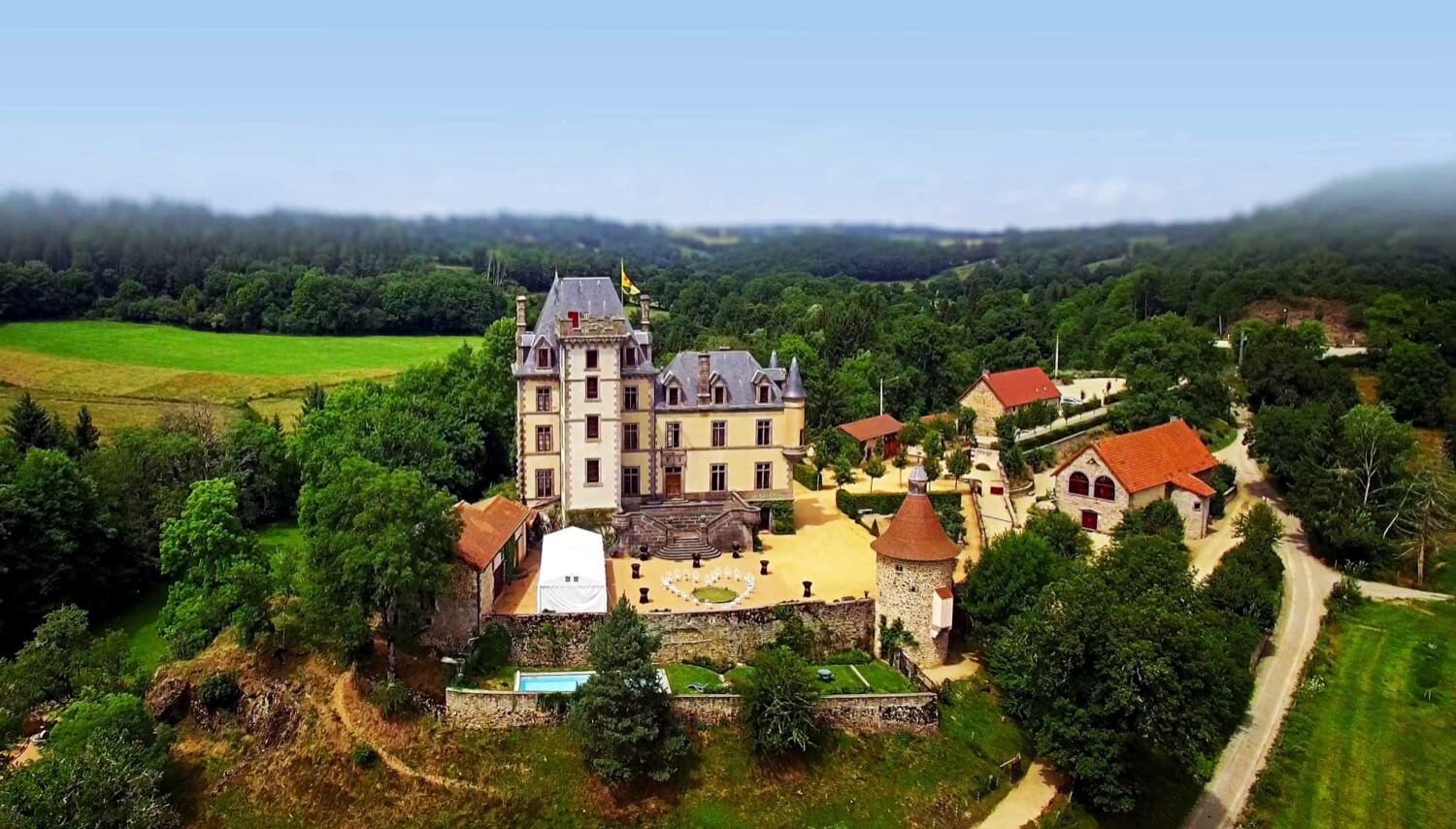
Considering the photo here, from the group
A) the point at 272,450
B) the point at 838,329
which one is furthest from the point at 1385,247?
the point at 838,329

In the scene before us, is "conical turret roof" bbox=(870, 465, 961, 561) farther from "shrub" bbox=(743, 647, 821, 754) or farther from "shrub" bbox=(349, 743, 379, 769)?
"shrub" bbox=(349, 743, 379, 769)

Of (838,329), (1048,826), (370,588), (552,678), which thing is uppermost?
(838,329)

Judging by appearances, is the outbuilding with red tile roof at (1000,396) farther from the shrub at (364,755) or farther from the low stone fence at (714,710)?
the shrub at (364,755)

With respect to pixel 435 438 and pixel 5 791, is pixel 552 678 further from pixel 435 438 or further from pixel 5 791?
pixel 435 438

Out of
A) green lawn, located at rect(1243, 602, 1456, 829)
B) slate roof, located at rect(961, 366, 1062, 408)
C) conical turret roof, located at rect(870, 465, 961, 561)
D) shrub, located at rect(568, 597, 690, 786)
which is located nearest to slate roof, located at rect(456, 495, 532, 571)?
shrub, located at rect(568, 597, 690, 786)

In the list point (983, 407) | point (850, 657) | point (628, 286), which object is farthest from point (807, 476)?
point (983, 407)
